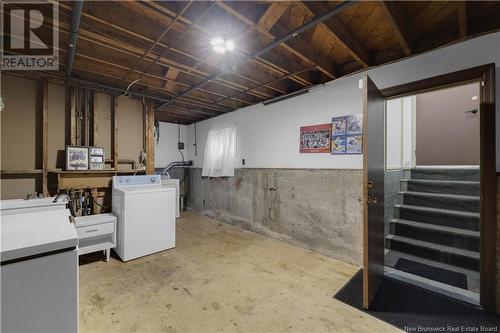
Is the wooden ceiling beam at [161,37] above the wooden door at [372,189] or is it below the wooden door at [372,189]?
above

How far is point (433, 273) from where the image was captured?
2.45m

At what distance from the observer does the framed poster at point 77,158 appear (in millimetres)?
2959

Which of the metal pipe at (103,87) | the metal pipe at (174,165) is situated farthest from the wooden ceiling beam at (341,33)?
the metal pipe at (174,165)

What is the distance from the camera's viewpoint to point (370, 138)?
77.4 inches

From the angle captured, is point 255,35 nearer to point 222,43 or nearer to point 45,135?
point 222,43

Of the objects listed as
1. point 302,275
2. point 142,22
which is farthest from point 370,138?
point 142,22

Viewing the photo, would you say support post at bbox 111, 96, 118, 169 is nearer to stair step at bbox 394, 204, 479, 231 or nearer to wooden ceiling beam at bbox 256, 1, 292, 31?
wooden ceiling beam at bbox 256, 1, 292, 31

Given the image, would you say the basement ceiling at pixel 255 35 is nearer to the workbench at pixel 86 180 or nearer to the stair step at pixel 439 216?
the workbench at pixel 86 180

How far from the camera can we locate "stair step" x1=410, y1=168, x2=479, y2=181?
320 centimetres

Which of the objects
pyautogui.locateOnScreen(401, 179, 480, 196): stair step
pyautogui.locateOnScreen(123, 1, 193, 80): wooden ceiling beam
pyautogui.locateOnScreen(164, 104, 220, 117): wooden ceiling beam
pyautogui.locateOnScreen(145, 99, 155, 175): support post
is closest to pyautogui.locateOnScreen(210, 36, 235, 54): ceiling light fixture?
pyautogui.locateOnScreen(123, 1, 193, 80): wooden ceiling beam

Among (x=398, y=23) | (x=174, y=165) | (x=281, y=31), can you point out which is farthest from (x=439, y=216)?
(x=174, y=165)

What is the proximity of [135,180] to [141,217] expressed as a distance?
70 centimetres

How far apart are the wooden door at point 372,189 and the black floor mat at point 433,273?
19.9 inches
